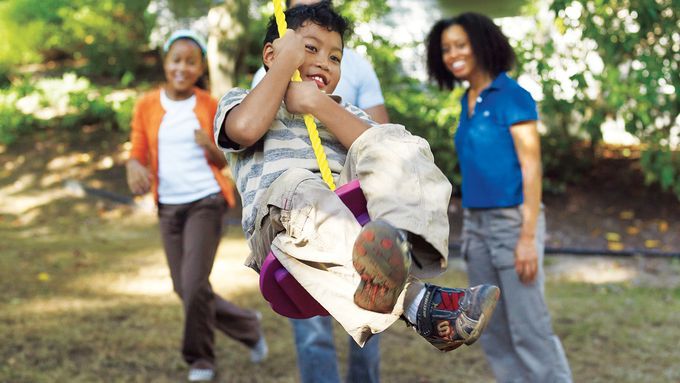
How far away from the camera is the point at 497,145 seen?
139 inches

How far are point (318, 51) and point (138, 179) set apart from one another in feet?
6.20

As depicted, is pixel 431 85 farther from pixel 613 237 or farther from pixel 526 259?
pixel 526 259

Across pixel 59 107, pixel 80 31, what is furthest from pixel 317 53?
pixel 80 31

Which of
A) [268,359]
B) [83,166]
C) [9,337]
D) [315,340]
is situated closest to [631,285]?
[268,359]

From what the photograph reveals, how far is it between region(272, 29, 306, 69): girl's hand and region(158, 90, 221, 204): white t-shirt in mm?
1886

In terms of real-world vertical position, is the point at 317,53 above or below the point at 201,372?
above

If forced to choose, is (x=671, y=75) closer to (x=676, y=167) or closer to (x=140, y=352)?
(x=676, y=167)

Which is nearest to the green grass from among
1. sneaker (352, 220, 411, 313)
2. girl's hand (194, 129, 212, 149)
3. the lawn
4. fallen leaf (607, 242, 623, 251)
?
the lawn

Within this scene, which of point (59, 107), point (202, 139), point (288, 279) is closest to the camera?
point (288, 279)

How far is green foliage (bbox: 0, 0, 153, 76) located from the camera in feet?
43.7

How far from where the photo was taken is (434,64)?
3912 mm

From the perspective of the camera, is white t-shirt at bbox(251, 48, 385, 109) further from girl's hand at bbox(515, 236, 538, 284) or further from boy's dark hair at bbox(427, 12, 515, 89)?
girl's hand at bbox(515, 236, 538, 284)

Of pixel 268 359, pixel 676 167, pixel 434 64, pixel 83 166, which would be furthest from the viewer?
pixel 83 166

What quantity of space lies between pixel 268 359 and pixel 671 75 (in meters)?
2.89
